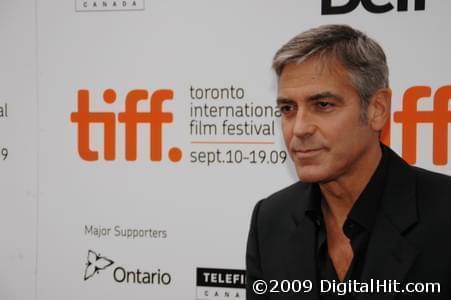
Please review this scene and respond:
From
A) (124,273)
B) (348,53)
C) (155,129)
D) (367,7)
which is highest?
(367,7)

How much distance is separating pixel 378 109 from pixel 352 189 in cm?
22

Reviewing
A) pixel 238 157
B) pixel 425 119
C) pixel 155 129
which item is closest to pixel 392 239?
pixel 425 119

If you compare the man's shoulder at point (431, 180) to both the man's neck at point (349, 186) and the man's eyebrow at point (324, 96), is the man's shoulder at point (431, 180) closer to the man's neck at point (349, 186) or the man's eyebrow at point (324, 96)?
the man's neck at point (349, 186)

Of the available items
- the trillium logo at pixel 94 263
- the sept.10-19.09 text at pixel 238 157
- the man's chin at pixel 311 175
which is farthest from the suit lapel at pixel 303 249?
the trillium logo at pixel 94 263

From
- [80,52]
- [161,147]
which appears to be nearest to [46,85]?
[80,52]

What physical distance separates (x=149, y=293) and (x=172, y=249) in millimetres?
205

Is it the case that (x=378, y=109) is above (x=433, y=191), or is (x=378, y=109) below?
above

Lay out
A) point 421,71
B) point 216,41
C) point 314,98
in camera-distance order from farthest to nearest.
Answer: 1. point 216,41
2. point 421,71
3. point 314,98

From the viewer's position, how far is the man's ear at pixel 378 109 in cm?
143

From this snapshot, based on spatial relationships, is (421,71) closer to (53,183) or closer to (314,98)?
(314,98)

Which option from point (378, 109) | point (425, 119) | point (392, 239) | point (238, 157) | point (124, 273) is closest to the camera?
point (392, 239)

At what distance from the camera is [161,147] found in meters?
2.14

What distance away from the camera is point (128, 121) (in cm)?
216

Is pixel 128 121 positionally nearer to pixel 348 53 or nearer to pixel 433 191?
pixel 348 53
